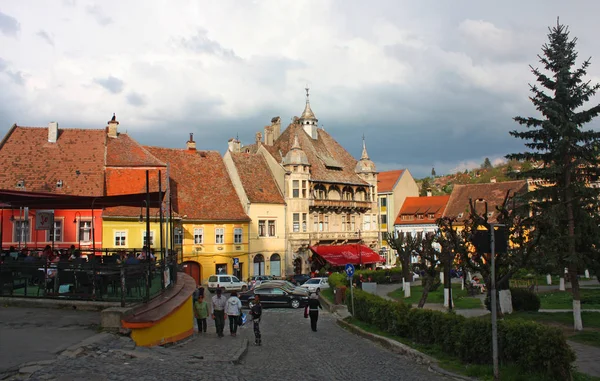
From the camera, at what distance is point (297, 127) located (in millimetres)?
65188

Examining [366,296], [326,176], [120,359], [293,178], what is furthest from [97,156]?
[120,359]

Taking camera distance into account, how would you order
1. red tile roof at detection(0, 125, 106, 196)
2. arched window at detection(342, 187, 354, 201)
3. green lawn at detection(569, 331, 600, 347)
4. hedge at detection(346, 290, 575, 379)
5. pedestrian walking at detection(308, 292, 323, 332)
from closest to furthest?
hedge at detection(346, 290, 575, 379), green lawn at detection(569, 331, 600, 347), pedestrian walking at detection(308, 292, 323, 332), red tile roof at detection(0, 125, 106, 196), arched window at detection(342, 187, 354, 201)

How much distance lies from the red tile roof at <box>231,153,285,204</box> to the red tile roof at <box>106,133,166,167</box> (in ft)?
33.7

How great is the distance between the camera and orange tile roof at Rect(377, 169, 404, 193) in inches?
3003

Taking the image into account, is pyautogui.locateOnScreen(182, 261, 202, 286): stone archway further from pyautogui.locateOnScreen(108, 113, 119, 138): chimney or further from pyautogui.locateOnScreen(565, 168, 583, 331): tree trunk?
pyautogui.locateOnScreen(565, 168, 583, 331): tree trunk

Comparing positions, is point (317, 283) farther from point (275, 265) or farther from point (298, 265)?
point (298, 265)

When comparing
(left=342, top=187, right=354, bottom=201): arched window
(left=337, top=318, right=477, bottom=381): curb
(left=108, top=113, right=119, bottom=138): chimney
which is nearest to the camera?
(left=337, top=318, right=477, bottom=381): curb

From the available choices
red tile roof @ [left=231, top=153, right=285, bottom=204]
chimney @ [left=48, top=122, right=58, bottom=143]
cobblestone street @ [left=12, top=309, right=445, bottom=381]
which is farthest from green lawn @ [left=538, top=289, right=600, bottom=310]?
chimney @ [left=48, top=122, right=58, bottom=143]

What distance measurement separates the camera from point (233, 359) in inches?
536

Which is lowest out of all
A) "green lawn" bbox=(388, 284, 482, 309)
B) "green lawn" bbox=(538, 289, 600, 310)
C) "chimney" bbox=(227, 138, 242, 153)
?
"green lawn" bbox=(388, 284, 482, 309)

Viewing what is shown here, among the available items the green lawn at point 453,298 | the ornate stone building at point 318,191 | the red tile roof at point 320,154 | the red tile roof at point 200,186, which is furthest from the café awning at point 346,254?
the green lawn at point 453,298

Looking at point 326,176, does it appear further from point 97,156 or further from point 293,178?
point 97,156

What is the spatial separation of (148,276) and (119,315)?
2.30m

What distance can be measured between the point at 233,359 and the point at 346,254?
152 feet
